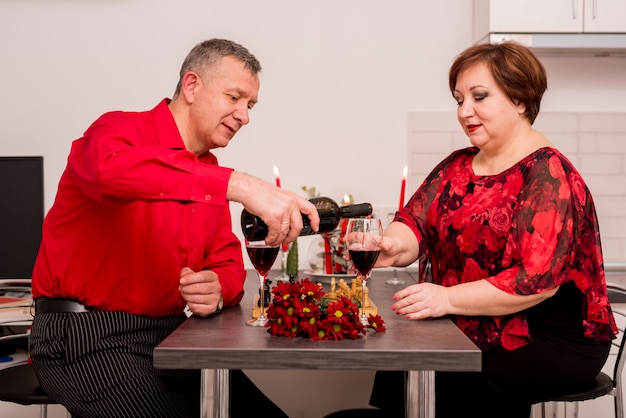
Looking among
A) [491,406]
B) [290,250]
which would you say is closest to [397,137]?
[290,250]

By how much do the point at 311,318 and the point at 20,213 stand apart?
1854 millimetres

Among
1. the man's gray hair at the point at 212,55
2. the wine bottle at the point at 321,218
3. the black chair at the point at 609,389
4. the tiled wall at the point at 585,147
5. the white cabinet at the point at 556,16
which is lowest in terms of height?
the black chair at the point at 609,389

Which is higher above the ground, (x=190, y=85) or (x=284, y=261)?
(x=190, y=85)

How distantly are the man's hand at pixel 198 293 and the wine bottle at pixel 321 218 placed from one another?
172 millimetres

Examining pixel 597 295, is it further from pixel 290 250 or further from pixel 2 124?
pixel 2 124

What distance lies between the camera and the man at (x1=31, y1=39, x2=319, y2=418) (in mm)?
1404

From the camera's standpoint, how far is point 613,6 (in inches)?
105

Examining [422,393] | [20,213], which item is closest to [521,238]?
[422,393]

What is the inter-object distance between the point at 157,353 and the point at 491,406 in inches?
33.8

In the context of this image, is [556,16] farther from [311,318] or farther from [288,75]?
[311,318]

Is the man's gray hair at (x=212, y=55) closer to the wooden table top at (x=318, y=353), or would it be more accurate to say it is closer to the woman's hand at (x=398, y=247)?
the woman's hand at (x=398, y=247)

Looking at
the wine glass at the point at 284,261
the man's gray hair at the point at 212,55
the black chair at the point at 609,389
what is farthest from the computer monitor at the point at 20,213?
the black chair at the point at 609,389

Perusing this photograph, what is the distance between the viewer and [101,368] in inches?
62.6

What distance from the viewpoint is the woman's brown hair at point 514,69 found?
5.91 feet
